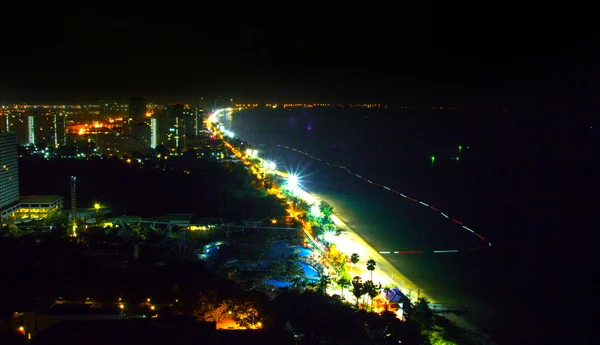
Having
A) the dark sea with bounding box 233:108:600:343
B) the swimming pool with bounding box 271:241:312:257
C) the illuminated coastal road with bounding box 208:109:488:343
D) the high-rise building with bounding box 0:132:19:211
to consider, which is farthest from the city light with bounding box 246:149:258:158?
the swimming pool with bounding box 271:241:312:257

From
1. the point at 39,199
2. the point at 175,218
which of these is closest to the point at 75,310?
the point at 175,218

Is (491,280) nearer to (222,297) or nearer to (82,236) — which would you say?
(222,297)

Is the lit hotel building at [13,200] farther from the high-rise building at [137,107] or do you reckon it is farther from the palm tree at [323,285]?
the high-rise building at [137,107]

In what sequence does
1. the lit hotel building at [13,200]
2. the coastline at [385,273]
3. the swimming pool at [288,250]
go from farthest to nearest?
the lit hotel building at [13,200], the swimming pool at [288,250], the coastline at [385,273]

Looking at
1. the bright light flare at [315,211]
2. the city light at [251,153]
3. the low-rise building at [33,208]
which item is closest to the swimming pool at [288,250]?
the bright light flare at [315,211]

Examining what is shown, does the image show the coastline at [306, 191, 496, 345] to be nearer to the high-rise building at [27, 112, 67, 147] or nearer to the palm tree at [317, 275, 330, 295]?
the palm tree at [317, 275, 330, 295]

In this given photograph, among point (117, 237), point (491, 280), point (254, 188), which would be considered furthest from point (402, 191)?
point (117, 237)

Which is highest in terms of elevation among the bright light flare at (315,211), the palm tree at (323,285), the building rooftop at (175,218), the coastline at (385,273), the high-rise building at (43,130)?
the high-rise building at (43,130)
